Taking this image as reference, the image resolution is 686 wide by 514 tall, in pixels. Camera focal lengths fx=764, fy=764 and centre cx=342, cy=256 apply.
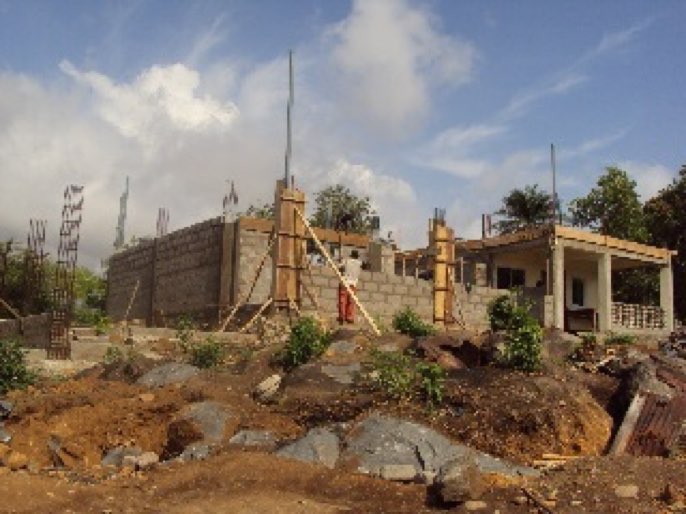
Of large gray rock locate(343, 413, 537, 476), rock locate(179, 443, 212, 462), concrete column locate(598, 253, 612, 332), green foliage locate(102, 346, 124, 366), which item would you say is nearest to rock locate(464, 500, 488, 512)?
large gray rock locate(343, 413, 537, 476)

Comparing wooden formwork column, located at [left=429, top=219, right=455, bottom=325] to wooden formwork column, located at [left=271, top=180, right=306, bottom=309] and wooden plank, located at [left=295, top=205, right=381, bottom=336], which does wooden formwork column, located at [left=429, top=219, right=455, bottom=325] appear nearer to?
wooden plank, located at [left=295, top=205, right=381, bottom=336]

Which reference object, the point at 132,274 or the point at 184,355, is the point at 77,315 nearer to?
the point at 132,274

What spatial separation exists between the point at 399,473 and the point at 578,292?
22822 mm

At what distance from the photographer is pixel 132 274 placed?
24.1 m

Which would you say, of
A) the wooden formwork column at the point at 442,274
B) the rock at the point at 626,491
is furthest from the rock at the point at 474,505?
the wooden formwork column at the point at 442,274

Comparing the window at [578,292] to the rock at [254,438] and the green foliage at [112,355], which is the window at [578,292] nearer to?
the green foliage at [112,355]

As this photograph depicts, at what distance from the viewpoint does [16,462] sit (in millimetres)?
8391

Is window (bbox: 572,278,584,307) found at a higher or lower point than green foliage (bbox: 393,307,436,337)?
higher

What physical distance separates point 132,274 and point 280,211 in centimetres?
959

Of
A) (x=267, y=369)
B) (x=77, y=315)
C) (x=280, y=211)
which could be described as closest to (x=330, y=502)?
(x=267, y=369)

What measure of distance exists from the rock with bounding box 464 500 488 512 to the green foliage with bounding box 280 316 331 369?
4.90 meters

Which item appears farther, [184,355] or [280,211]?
[280,211]

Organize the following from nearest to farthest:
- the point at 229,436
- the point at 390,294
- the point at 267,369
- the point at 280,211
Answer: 1. the point at 229,436
2. the point at 267,369
3. the point at 280,211
4. the point at 390,294

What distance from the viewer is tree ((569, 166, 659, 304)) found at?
3047 centimetres
